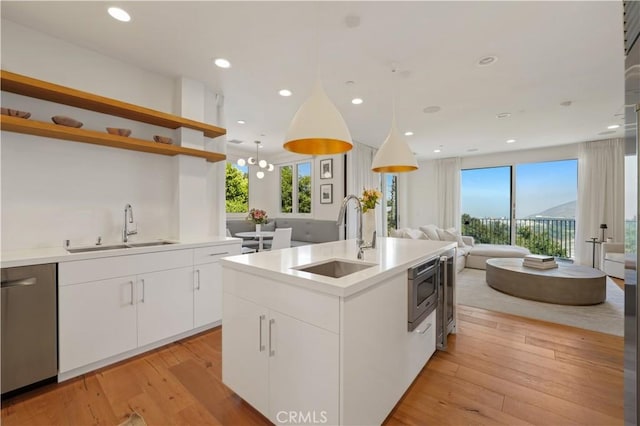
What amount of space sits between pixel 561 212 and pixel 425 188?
3.26 metres

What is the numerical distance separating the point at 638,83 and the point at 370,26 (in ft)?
5.53

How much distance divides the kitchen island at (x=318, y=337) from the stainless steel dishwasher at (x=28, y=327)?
124cm

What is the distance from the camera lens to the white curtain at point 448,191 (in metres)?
7.55

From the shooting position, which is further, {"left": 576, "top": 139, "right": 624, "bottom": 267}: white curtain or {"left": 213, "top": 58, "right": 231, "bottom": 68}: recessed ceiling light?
{"left": 576, "top": 139, "right": 624, "bottom": 267}: white curtain

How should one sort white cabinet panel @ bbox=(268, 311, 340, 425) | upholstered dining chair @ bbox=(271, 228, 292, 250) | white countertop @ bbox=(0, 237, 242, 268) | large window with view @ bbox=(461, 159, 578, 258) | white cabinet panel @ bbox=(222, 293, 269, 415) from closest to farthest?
white cabinet panel @ bbox=(268, 311, 340, 425)
white cabinet panel @ bbox=(222, 293, 269, 415)
white countertop @ bbox=(0, 237, 242, 268)
upholstered dining chair @ bbox=(271, 228, 292, 250)
large window with view @ bbox=(461, 159, 578, 258)

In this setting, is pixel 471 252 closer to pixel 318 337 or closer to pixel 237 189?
pixel 318 337

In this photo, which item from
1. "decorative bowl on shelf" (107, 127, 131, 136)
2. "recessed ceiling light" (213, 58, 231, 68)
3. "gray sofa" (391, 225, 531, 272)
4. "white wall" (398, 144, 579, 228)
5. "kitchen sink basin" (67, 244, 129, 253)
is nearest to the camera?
"kitchen sink basin" (67, 244, 129, 253)

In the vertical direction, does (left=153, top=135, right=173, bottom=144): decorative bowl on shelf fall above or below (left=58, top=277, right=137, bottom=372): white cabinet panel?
above

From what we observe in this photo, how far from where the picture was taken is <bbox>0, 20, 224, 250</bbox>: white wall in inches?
82.7

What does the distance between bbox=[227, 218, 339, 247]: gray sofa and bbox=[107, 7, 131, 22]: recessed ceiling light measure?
4.10 metres

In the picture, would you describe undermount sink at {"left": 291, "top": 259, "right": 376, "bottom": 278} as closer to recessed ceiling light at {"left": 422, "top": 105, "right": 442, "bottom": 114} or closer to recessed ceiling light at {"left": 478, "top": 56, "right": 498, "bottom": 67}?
recessed ceiling light at {"left": 478, "top": 56, "right": 498, "bottom": 67}

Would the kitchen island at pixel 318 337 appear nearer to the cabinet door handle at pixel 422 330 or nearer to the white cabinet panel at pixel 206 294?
the cabinet door handle at pixel 422 330

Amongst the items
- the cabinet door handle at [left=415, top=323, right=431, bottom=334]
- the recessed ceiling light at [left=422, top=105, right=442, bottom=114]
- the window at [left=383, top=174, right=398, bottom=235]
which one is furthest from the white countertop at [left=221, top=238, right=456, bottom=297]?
the window at [left=383, top=174, right=398, bottom=235]

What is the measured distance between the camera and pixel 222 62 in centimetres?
263
